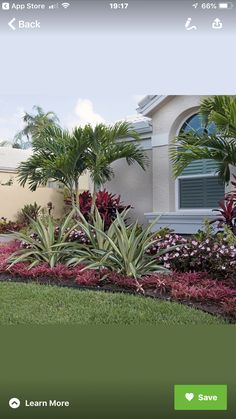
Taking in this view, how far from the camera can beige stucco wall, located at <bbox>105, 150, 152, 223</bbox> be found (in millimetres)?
2917

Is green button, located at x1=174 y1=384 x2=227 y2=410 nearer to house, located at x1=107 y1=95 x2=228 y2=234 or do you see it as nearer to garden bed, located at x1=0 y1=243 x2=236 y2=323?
garden bed, located at x1=0 y1=243 x2=236 y2=323

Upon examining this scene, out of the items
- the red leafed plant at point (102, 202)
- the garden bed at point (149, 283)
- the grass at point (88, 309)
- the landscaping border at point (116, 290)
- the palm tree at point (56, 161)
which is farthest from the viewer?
the red leafed plant at point (102, 202)

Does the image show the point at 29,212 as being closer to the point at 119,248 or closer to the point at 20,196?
the point at 20,196

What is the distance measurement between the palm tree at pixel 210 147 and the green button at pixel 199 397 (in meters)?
2.16

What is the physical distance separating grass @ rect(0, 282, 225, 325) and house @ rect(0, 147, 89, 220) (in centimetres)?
61

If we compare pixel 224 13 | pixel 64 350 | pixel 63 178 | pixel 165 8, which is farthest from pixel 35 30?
pixel 63 178

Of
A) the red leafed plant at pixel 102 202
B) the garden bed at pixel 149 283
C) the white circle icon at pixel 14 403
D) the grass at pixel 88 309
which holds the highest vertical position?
the red leafed plant at pixel 102 202

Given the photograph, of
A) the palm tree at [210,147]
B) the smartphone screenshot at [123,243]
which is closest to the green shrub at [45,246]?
the smartphone screenshot at [123,243]

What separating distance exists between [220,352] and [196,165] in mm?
2408

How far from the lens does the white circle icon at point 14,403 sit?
3.56ft

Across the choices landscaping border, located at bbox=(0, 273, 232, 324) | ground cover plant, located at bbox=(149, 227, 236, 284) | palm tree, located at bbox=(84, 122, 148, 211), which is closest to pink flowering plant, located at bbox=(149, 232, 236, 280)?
ground cover plant, located at bbox=(149, 227, 236, 284)

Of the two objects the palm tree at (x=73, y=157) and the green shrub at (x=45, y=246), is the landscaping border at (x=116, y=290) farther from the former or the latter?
the palm tree at (x=73, y=157)

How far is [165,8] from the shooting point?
3.75 ft

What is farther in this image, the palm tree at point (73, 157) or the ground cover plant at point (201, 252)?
the ground cover plant at point (201, 252)
